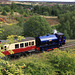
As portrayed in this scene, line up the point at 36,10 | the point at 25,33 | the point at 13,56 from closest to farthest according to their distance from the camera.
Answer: the point at 13,56 → the point at 25,33 → the point at 36,10

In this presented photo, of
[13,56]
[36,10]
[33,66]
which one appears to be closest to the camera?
[33,66]

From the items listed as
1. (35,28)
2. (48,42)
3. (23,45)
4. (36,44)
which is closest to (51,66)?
(23,45)

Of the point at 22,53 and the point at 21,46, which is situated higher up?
the point at 21,46

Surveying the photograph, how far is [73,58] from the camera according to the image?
928cm

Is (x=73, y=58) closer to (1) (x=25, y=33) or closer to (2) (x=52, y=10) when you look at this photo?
(1) (x=25, y=33)

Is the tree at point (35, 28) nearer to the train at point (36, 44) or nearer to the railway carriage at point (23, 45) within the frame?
the train at point (36, 44)

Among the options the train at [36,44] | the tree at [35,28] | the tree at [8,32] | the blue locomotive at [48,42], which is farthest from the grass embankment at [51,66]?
the tree at [8,32]

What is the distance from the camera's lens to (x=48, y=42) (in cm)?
1692

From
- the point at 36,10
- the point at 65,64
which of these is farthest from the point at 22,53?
the point at 36,10

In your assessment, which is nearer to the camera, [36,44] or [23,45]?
[23,45]

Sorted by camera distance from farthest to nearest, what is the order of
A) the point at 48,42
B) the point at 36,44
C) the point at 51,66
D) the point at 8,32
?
the point at 8,32, the point at 48,42, the point at 36,44, the point at 51,66

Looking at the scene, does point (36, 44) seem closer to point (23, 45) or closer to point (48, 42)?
point (48, 42)

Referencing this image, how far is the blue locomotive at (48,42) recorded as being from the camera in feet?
53.4

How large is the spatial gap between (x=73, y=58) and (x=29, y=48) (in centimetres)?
712
